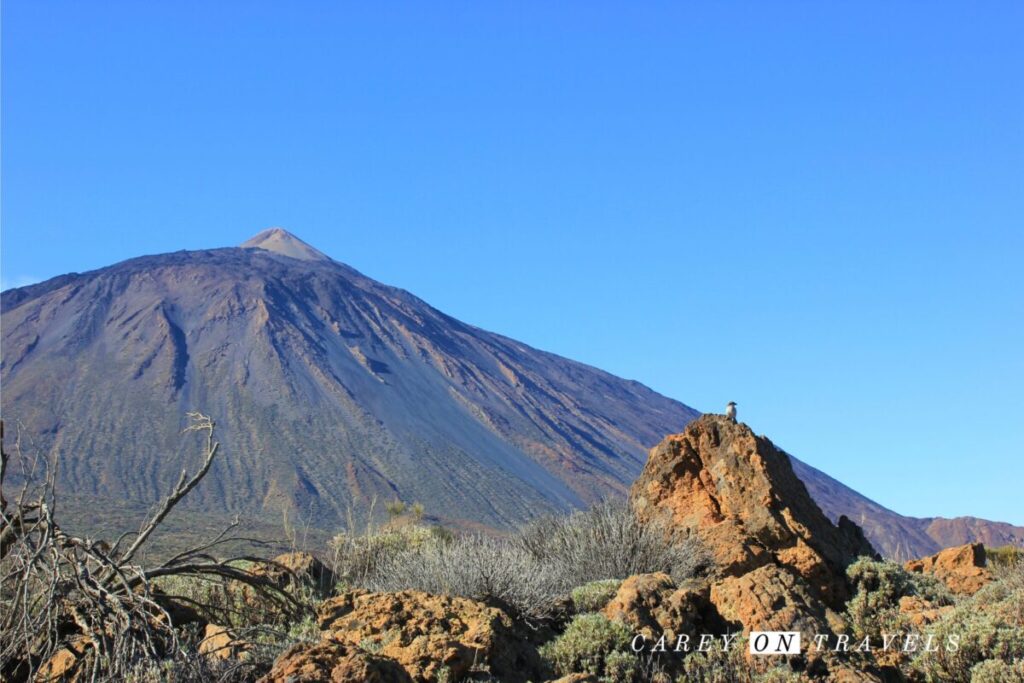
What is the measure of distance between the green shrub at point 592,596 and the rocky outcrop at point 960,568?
4424 mm

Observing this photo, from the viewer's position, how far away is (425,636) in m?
6.77

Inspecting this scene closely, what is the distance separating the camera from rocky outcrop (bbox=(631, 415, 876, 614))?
34.0 feet

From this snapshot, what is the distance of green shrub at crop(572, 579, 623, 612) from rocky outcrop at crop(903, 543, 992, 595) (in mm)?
4424

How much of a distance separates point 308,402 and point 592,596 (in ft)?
310

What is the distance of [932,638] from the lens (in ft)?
25.7

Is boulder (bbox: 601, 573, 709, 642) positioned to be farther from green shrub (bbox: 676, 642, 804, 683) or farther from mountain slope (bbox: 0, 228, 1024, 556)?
mountain slope (bbox: 0, 228, 1024, 556)

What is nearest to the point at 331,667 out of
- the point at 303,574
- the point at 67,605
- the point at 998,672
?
the point at 67,605

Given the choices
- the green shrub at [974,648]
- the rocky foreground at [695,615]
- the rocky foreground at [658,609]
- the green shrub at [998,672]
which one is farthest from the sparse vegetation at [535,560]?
the green shrub at [998,672]

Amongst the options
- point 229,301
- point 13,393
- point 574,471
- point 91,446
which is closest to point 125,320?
point 229,301

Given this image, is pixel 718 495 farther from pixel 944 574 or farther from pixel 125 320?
pixel 125 320

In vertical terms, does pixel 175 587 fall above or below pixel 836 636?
below

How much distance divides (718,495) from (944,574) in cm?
260

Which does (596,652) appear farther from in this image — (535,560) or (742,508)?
(742,508)

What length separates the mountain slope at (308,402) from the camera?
81.6m
